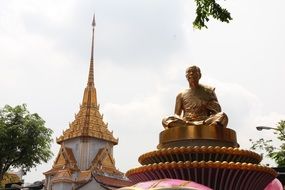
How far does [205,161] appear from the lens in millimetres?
7340

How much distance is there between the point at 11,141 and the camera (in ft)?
96.3

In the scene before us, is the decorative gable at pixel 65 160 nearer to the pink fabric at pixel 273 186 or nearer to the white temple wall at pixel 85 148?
the white temple wall at pixel 85 148

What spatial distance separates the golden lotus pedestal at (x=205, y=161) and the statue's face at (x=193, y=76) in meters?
1.28

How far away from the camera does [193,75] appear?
29.5ft

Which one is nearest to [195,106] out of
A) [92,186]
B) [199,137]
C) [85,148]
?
[199,137]

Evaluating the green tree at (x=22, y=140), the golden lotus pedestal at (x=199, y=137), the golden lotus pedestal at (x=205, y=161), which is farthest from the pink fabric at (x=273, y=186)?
the green tree at (x=22, y=140)

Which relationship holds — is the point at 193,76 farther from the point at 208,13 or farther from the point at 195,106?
the point at 208,13

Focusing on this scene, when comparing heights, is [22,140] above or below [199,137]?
above

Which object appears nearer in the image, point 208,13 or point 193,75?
point 208,13

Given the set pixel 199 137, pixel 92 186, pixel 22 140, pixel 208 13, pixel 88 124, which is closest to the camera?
pixel 208 13

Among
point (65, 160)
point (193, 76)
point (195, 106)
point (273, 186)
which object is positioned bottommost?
point (273, 186)

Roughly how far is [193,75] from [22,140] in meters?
22.4

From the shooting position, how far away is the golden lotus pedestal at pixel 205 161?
7.22 m

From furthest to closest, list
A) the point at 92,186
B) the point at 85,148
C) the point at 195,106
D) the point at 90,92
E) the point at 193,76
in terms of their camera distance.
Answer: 1. the point at 90,92
2. the point at 85,148
3. the point at 92,186
4. the point at 193,76
5. the point at 195,106
